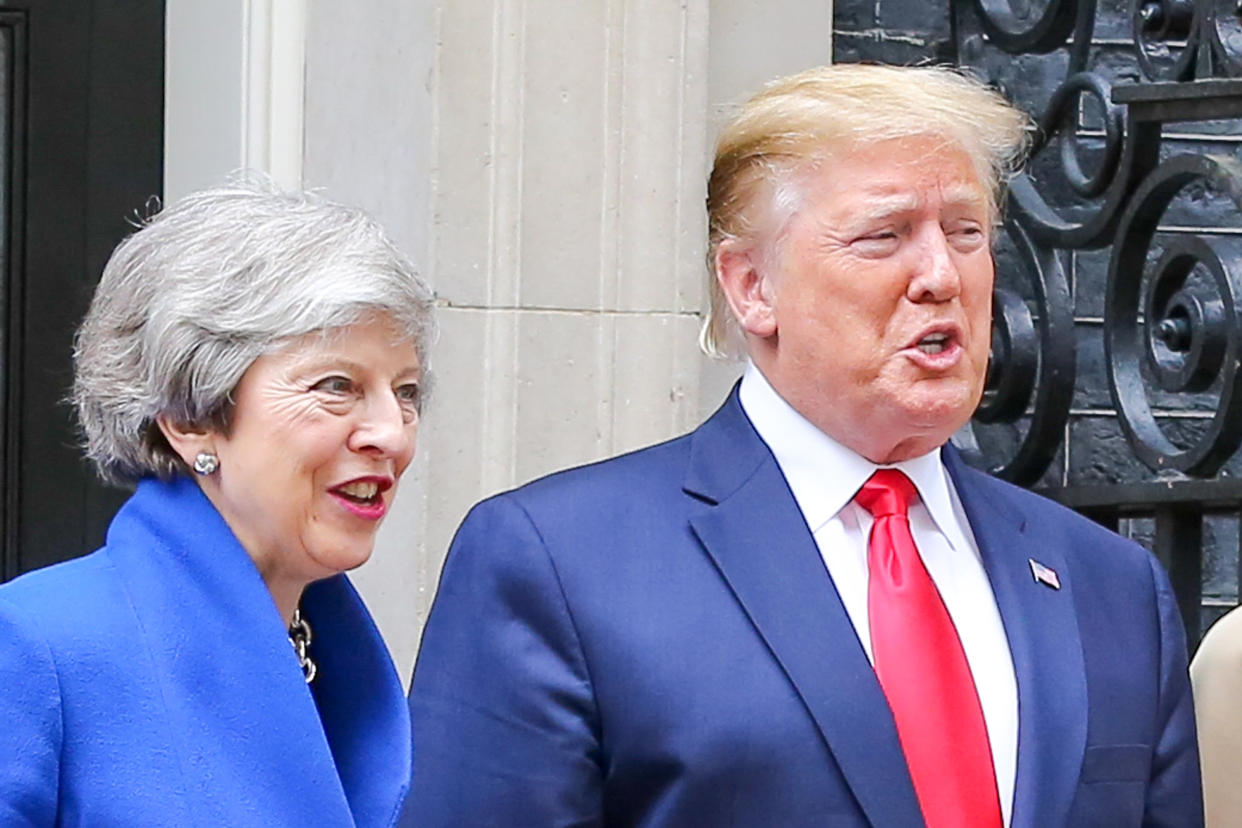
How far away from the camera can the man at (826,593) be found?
3.08 metres

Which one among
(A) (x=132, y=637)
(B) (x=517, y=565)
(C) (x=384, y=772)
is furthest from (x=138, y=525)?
(B) (x=517, y=565)

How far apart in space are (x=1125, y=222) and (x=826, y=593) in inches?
61.6

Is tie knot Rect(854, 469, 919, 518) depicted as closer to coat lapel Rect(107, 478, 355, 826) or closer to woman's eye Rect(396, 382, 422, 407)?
woman's eye Rect(396, 382, 422, 407)

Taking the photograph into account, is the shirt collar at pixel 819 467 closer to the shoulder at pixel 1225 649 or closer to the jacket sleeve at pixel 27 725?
the shoulder at pixel 1225 649

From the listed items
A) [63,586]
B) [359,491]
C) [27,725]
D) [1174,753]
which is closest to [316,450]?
[359,491]

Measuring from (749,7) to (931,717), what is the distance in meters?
1.73

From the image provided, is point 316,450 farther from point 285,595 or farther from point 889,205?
point 889,205

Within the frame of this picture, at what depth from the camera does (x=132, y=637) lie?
2.59 meters

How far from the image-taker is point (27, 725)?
248cm

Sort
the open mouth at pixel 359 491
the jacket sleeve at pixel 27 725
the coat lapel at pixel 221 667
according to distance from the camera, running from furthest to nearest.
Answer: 1. the open mouth at pixel 359 491
2. the coat lapel at pixel 221 667
3. the jacket sleeve at pixel 27 725

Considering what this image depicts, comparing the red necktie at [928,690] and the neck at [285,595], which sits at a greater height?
the neck at [285,595]

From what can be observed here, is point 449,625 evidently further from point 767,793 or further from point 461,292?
point 461,292

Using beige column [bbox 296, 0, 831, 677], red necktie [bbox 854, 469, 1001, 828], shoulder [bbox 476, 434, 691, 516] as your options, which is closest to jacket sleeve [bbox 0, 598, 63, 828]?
shoulder [bbox 476, 434, 691, 516]

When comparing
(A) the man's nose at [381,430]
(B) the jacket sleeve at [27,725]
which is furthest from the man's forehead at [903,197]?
(B) the jacket sleeve at [27,725]
